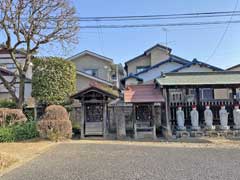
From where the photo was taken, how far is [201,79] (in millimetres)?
15828

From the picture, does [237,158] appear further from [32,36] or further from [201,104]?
[32,36]

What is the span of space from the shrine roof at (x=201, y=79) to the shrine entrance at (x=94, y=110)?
11.8 ft

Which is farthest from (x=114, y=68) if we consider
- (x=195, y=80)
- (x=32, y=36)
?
(x=195, y=80)

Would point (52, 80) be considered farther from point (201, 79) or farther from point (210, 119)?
point (210, 119)

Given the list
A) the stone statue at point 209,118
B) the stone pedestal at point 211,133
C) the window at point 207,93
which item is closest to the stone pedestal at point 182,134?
the stone pedestal at point 211,133

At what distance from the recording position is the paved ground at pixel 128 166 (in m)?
6.16

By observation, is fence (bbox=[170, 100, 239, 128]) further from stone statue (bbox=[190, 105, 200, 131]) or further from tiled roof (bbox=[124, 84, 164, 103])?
tiled roof (bbox=[124, 84, 164, 103])

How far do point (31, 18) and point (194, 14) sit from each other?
432 inches

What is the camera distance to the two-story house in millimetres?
19606

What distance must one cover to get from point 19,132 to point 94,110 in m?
4.60

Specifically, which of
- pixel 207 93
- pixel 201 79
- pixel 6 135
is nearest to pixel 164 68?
pixel 207 93

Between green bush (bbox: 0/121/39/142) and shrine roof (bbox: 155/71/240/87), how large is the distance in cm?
799

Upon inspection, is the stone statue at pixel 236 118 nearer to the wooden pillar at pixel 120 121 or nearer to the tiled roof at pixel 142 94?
the tiled roof at pixel 142 94

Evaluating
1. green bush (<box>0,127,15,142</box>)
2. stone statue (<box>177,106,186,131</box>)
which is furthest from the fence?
green bush (<box>0,127,15,142</box>)
